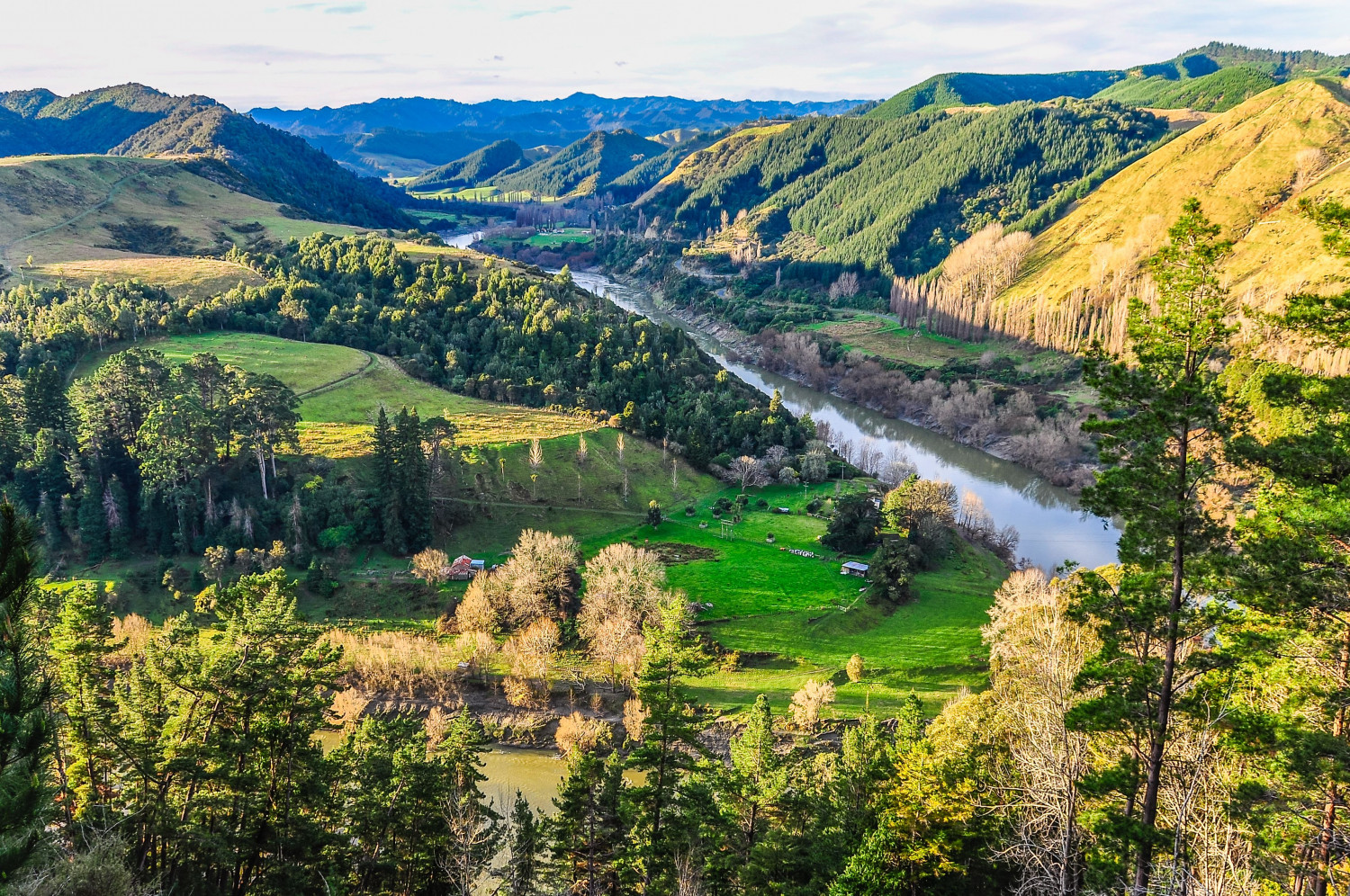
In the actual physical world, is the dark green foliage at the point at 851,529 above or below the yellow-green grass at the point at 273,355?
below

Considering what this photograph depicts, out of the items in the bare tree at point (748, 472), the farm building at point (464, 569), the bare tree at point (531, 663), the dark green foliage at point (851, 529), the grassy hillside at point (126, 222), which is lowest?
the bare tree at point (531, 663)

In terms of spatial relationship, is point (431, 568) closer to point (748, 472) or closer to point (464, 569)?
point (464, 569)

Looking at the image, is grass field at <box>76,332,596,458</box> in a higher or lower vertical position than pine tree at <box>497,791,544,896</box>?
higher

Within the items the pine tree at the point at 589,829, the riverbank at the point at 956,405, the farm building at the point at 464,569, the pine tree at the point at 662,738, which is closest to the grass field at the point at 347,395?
the farm building at the point at 464,569

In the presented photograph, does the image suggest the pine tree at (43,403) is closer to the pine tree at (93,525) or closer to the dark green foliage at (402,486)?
the pine tree at (93,525)

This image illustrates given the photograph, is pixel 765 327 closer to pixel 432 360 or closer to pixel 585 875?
pixel 432 360

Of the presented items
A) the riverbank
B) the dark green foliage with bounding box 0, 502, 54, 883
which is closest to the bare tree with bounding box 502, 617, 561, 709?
the dark green foliage with bounding box 0, 502, 54, 883

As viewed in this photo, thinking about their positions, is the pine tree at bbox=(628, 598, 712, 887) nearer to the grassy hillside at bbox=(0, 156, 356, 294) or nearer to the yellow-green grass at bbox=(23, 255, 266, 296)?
the yellow-green grass at bbox=(23, 255, 266, 296)
